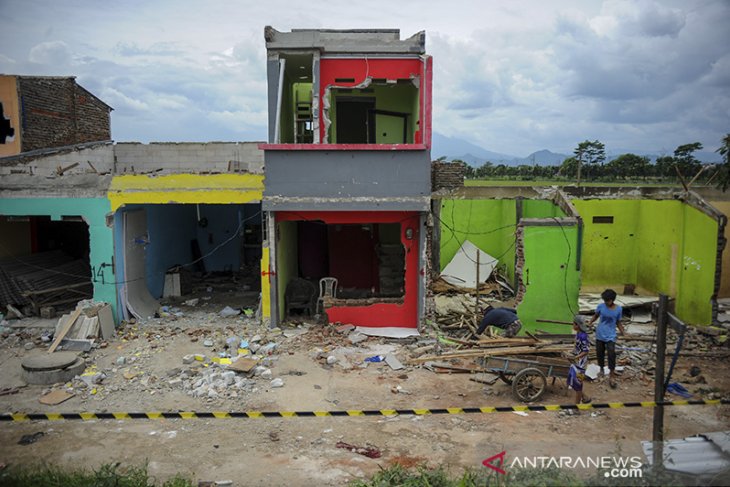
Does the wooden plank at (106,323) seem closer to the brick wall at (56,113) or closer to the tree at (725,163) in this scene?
the brick wall at (56,113)

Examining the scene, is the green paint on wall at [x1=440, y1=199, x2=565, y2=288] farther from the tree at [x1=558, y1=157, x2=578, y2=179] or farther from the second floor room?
the tree at [x1=558, y1=157, x2=578, y2=179]

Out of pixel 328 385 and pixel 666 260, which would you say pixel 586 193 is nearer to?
pixel 666 260

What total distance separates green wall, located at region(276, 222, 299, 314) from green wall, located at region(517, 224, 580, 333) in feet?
19.7

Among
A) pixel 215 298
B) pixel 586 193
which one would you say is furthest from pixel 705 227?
pixel 215 298

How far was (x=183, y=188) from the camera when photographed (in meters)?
13.0

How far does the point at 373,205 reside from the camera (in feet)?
41.2

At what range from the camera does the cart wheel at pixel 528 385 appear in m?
8.70

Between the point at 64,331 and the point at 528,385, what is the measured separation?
1020 cm

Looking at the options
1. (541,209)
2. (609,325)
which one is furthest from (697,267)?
(609,325)

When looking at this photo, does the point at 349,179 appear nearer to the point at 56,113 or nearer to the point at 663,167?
the point at 56,113

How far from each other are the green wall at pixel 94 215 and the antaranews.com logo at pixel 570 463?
1063 cm

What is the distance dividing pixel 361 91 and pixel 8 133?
39.7 ft

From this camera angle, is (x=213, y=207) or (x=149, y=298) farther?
(x=213, y=207)

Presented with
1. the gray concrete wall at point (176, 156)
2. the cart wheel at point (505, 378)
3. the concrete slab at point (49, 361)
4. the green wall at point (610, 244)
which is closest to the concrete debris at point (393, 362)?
the cart wheel at point (505, 378)
